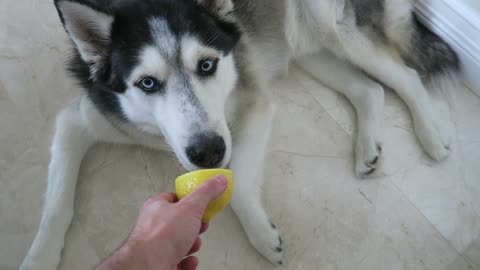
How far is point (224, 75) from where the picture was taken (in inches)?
74.9

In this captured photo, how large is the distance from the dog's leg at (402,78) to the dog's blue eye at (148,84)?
1.25 m

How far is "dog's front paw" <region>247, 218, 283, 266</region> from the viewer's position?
81.3 inches

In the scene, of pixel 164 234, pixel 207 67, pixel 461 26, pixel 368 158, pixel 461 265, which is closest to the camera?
pixel 164 234

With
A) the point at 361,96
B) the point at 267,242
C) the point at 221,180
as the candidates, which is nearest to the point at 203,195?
the point at 221,180

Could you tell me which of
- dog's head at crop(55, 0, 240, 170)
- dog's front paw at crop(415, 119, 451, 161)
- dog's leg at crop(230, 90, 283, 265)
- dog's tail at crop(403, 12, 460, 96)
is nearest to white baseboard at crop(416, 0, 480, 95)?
dog's tail at crop(403, 12, 460, 96)

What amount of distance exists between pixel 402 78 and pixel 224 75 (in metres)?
1.18

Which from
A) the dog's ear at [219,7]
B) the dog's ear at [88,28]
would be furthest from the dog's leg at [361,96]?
the dog's ear at [88,28]

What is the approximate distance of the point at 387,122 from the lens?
2523 mm

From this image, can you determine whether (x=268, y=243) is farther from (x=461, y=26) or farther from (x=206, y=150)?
(x=461, y=26)

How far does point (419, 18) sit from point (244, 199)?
1617 millimetres

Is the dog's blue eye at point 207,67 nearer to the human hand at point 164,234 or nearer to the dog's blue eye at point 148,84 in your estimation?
the dog's blue eye at point 148,84

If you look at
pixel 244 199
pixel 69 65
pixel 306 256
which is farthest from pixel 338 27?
pixel 69 65

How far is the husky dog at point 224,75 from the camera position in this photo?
1.71 meters

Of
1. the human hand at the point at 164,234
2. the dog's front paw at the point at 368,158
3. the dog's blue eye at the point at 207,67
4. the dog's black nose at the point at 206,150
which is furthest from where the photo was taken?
the dog's front paw at the point at 368,158
